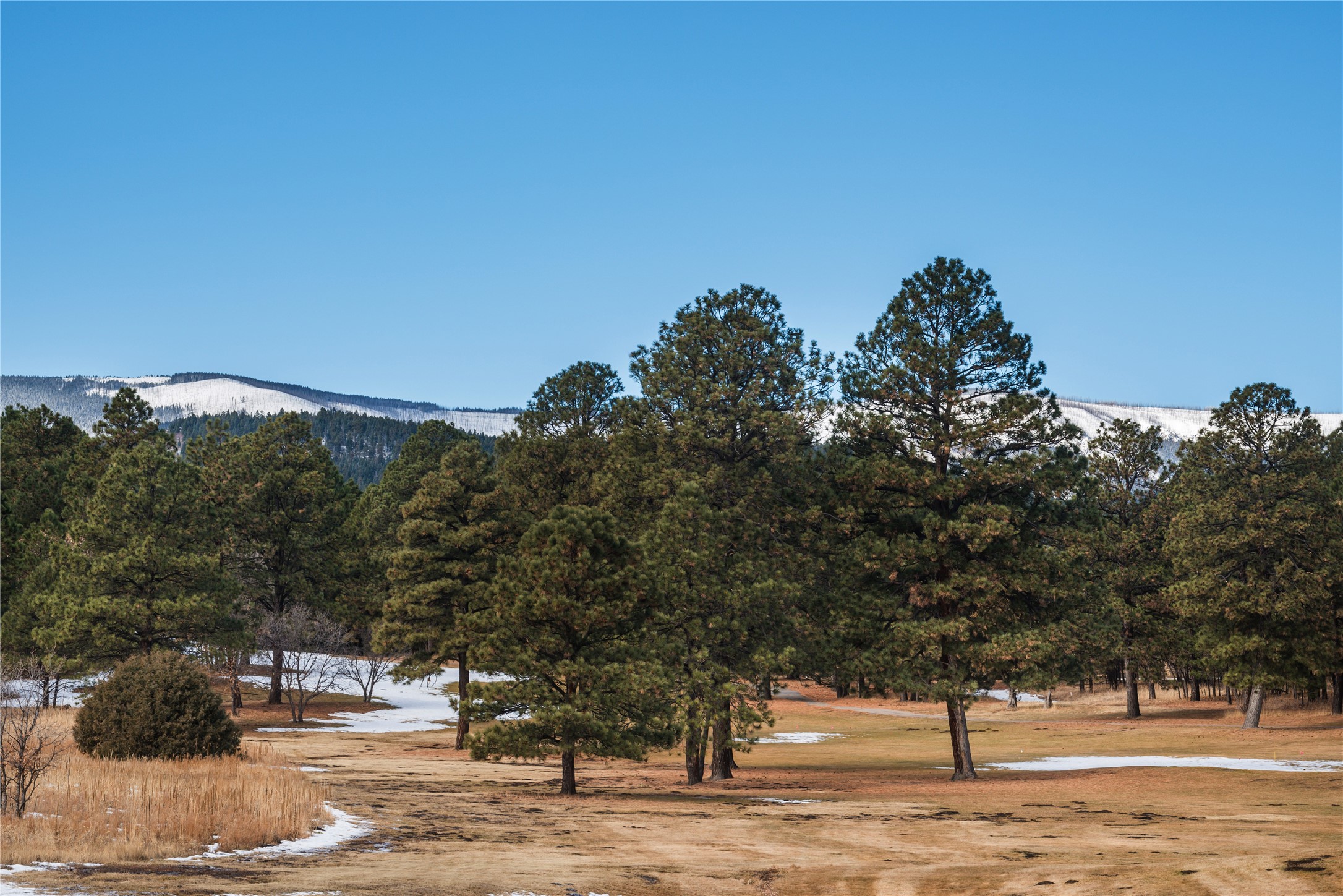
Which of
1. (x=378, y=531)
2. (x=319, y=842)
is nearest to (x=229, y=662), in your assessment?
(x=378, y=531)

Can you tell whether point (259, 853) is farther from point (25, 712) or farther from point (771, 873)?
point (771, 873)

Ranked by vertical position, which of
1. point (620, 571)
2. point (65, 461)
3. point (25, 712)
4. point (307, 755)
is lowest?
point (307, 755)

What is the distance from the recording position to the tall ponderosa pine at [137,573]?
41.8 metres

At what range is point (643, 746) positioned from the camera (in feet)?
→ 82.8

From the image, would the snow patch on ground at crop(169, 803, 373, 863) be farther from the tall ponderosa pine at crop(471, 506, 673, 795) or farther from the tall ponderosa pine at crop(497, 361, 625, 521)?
the tall ponderosa pine at crop(497, 361, 625, 521)

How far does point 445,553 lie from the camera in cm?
4191

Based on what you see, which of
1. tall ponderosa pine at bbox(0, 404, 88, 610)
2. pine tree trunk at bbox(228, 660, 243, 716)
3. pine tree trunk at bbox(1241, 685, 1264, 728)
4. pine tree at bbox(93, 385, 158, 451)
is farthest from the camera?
pine tree at bbox(93, 385, 158, 451)

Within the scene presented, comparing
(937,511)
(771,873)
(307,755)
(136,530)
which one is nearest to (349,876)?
(771,873)

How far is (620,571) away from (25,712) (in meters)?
12.6

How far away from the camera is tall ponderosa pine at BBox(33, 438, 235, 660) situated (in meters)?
41.8

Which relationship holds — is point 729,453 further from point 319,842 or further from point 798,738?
point 798,738

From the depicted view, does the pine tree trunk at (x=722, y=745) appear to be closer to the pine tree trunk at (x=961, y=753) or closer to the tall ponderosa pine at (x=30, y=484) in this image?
the pine tree trunk at (x=961, y=753)

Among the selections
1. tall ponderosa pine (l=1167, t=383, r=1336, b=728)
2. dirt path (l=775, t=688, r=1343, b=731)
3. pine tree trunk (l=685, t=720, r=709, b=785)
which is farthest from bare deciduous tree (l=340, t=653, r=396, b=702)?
tall ponderosa pine (l=1167, t=383, r=1336, b=728)

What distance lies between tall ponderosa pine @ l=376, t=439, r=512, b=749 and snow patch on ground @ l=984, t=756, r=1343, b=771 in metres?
21.0
